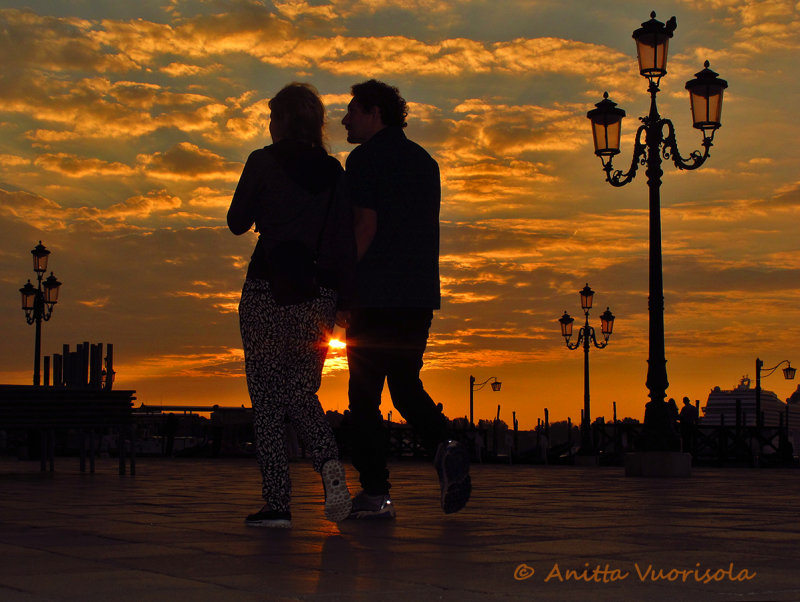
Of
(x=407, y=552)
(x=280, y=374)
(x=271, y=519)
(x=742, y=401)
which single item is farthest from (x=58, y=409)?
(x=742, y=401)

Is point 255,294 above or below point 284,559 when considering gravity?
above

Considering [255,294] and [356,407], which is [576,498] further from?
[255,294]

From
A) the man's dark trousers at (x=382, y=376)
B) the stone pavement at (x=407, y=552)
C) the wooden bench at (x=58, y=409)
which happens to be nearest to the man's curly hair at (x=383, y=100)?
the man's dark trousers at (x=382, y=376)

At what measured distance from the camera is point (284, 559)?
4098mm

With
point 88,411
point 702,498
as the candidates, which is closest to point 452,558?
point 702,498

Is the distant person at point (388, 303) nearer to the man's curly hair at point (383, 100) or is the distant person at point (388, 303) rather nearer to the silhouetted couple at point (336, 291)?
the silhouetted couple at point (336, 291)

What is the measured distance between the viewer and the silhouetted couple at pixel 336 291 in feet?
18.5

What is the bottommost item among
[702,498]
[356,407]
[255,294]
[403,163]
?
[702,498]

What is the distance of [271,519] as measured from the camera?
554 centimetres

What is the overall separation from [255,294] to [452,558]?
2.02 metres

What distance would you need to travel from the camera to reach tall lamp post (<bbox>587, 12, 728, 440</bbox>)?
1563 cm

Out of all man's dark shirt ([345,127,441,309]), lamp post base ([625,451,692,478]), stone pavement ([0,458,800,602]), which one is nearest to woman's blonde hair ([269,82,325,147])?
man's dark shirt ([345,127,441,309])

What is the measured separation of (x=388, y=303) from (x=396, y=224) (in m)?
0.43

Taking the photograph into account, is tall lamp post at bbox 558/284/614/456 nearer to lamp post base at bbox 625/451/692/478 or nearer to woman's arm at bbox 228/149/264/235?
lamp post base at bbox 625/451/692/478
